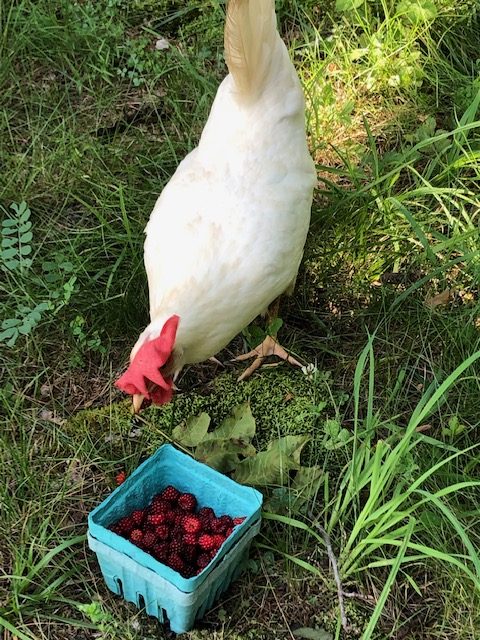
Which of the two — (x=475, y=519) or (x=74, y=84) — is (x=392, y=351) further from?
(x=74, y=84)

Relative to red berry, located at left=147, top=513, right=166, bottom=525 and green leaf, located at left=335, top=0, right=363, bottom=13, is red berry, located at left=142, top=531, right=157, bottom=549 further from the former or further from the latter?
green leaf, located at left=335, top=0, right=363, bottom=13

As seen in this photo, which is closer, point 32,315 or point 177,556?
point 177,556

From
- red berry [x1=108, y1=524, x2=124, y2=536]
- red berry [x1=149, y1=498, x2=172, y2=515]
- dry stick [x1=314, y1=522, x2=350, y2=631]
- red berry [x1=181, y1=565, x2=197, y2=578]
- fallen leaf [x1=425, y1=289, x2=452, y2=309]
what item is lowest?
dry stick [x1=314, y1=522, x2=350, y2=631]

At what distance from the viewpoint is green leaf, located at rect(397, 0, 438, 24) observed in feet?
10.1

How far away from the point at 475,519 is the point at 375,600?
0.40 m

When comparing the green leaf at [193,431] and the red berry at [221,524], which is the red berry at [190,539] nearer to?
the red berry at [221,524]

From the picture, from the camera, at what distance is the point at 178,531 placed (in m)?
2.00

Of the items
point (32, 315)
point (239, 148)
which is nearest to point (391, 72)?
point (239, 148)

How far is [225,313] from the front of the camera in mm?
2109

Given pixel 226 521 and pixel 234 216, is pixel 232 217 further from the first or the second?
pixel 226 521

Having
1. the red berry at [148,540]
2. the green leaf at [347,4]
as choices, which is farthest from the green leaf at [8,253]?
the green leaf at [347,4]

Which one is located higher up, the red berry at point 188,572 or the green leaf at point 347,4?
the green leaf at point 347,4

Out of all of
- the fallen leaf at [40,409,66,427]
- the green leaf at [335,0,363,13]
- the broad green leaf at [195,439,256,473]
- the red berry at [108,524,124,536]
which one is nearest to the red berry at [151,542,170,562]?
the red berry at [108,524,124,536]

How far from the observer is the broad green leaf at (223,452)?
2.20 m
